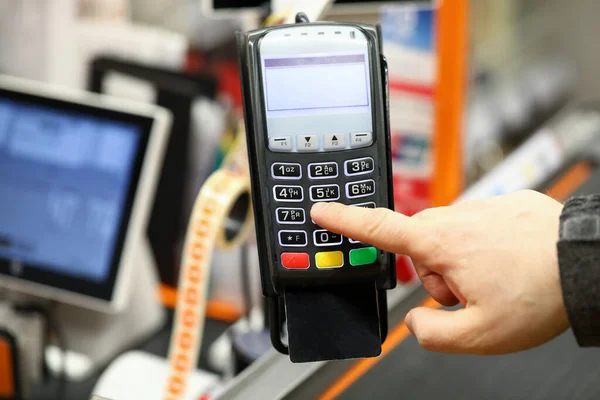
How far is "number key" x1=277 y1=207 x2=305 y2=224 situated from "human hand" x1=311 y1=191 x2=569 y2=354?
12 mm

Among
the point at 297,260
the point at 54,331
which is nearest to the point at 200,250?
the point at 297,260

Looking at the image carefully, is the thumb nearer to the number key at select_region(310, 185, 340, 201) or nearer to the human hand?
the human hand

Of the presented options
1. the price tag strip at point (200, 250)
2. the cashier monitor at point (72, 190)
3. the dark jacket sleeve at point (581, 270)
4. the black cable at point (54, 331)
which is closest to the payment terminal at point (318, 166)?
the dark jacket sleeve at point (581, 270)

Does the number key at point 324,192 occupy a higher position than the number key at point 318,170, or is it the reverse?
the number key at point 318,170

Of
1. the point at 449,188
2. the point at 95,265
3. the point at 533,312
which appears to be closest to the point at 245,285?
the point at 95,265

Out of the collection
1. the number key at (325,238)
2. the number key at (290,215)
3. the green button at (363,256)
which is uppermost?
the number key at (290,215)

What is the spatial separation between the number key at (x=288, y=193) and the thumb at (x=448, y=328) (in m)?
0.12

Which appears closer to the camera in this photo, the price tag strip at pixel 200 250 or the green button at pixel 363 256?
the green button at pixel 363 256

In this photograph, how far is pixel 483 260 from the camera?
484 millimetres

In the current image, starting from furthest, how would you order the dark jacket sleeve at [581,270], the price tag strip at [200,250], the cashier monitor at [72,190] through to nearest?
the cashier monitor at [72,190]
the price tag strip at [200,250]
the dark jacket sleeve at [581,270]

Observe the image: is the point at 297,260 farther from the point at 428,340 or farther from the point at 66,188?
the point at 66,188

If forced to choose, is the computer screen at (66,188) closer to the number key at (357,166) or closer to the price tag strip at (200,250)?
the price tag strip at (200,250)

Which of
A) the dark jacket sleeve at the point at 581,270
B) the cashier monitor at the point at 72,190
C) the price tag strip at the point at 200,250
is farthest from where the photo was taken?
the cashier monitor at the point at 72,190

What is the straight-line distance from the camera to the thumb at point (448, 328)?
1.60 ft
